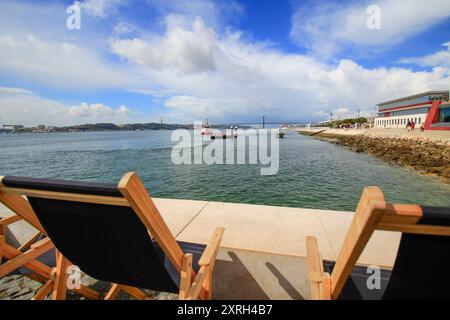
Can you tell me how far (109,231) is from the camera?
1.50m

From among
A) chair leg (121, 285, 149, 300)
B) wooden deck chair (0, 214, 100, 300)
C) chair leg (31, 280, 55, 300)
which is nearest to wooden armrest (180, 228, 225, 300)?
chair leg (121, 285, 149, 300)

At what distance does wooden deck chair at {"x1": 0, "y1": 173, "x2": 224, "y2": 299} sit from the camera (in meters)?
1.23

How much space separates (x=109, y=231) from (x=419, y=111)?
6306cm

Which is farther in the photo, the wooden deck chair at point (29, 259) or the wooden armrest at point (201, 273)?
the wooden deck chair at point (29, 259)

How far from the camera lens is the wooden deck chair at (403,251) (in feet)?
2.85

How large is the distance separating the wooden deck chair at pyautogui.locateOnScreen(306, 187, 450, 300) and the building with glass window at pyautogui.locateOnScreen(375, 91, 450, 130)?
142ft

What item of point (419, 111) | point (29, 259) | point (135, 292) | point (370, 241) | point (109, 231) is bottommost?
point (135, 292)

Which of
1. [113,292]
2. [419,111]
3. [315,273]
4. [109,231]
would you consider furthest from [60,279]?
[419,111]

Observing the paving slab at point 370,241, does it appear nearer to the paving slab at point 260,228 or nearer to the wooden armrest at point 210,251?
the paving slab at point 260,228

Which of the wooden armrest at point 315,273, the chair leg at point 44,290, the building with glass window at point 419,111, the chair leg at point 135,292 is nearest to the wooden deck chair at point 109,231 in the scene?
the chair leg at point 44,290

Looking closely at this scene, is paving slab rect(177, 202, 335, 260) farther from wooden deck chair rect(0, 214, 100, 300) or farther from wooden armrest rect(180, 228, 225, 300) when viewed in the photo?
wooden deck chair rect(0, 214, 100, 300)

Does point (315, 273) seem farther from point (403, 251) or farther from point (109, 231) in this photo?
point (109, 231)

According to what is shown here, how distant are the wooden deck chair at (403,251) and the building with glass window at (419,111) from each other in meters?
43.2

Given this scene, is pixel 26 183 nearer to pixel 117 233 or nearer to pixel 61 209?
pixel 61 209
